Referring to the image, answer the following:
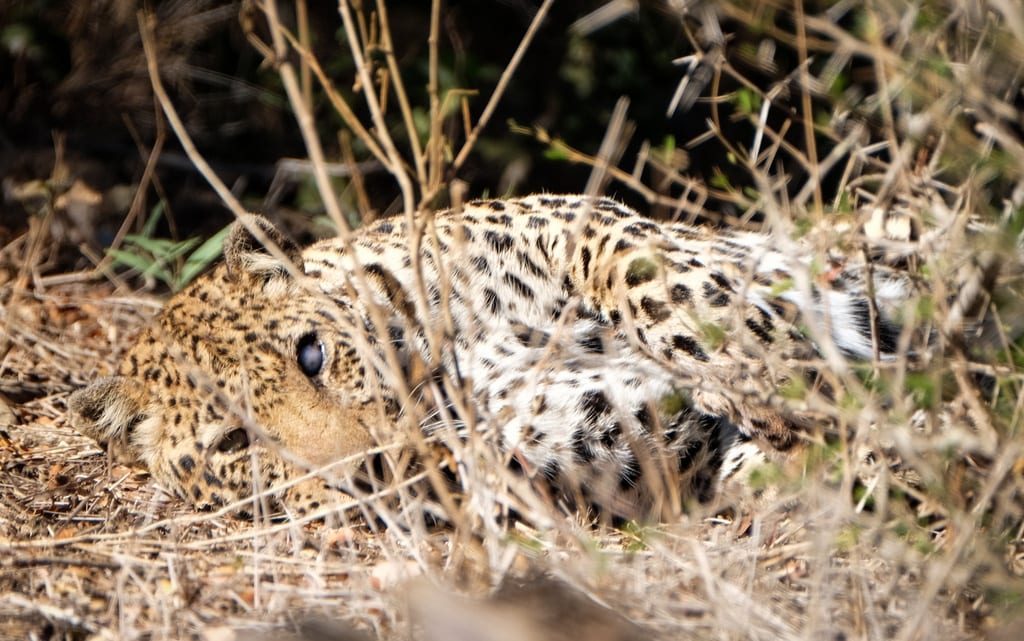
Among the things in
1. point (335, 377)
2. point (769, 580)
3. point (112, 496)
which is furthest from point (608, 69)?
point (769, 580)

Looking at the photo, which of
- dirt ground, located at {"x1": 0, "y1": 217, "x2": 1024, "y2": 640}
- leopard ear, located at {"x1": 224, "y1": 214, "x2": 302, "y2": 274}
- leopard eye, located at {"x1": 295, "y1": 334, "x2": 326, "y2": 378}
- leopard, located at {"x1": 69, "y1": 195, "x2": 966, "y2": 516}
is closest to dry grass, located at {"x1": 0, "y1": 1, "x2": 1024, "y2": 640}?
dirt ground, located at {"x1": 0, "y1": 217, "x2": 1024, "y2": 640}

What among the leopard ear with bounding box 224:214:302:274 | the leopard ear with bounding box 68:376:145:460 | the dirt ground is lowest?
the dirt ground

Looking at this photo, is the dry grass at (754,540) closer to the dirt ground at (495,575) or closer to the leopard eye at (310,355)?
the dirt ground at (495,575)

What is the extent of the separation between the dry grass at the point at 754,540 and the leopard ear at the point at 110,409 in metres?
0.35

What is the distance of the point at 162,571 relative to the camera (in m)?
3.57

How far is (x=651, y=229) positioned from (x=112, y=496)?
2.30 m

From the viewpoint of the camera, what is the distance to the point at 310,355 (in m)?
4.32

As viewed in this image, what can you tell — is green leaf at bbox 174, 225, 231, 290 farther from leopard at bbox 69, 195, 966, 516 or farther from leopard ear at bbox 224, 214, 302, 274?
leopard ear at bbox 224, 214, 302, 274

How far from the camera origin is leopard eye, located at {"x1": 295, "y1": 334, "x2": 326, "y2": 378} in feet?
14.1

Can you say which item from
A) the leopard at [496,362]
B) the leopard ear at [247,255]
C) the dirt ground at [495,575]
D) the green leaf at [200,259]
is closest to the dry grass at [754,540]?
the dirt ground at [495,575]

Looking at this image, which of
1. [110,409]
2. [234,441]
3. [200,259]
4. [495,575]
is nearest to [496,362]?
[234,441]

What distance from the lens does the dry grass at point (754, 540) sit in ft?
9.12

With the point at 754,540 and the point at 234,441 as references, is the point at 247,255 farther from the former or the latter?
the point at 754,540

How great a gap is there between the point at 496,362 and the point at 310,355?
68 cm
